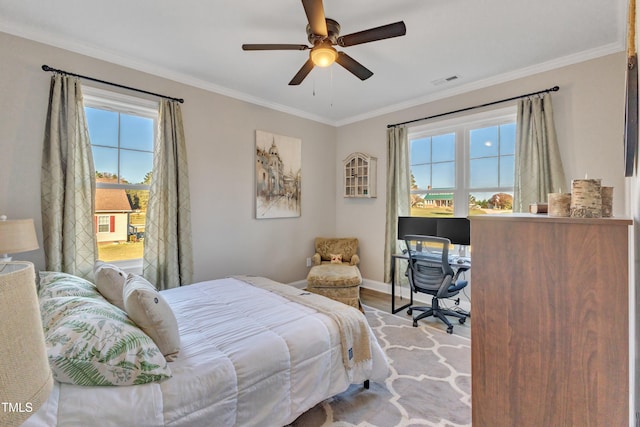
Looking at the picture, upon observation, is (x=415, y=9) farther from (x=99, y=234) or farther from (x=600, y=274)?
(x=99, y=234)

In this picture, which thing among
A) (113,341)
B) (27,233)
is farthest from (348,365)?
(27,233)

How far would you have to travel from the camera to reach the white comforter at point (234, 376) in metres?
1.15

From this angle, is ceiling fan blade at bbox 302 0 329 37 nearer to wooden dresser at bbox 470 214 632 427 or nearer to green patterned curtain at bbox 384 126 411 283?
wooden dresser at bbox 470 214 632 427

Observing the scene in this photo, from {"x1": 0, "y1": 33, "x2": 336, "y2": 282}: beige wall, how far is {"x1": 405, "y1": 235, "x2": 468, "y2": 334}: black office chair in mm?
1829

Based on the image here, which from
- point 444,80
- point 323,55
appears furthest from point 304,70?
point 444,80

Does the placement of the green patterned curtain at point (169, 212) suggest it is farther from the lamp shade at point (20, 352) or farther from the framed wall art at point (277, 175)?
the lamp shade at point (20, 352)

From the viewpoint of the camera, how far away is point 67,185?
8.16 ft

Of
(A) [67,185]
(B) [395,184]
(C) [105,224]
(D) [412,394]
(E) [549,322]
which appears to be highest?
(B) [395,184]

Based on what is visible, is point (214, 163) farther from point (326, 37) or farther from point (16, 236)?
point (326, 37)

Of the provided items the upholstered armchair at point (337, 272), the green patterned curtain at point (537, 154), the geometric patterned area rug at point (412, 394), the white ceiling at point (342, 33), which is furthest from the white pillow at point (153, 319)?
the green patterned curtain at point (537, 154)

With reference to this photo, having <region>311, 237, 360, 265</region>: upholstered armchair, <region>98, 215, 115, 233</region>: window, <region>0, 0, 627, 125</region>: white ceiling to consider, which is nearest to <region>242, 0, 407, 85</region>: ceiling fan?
<region>0, 0, 627, 125</region>: white ceiling

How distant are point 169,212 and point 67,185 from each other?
83 centimetres

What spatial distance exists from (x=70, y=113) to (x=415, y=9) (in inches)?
115

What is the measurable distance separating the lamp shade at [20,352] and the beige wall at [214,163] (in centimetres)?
261
